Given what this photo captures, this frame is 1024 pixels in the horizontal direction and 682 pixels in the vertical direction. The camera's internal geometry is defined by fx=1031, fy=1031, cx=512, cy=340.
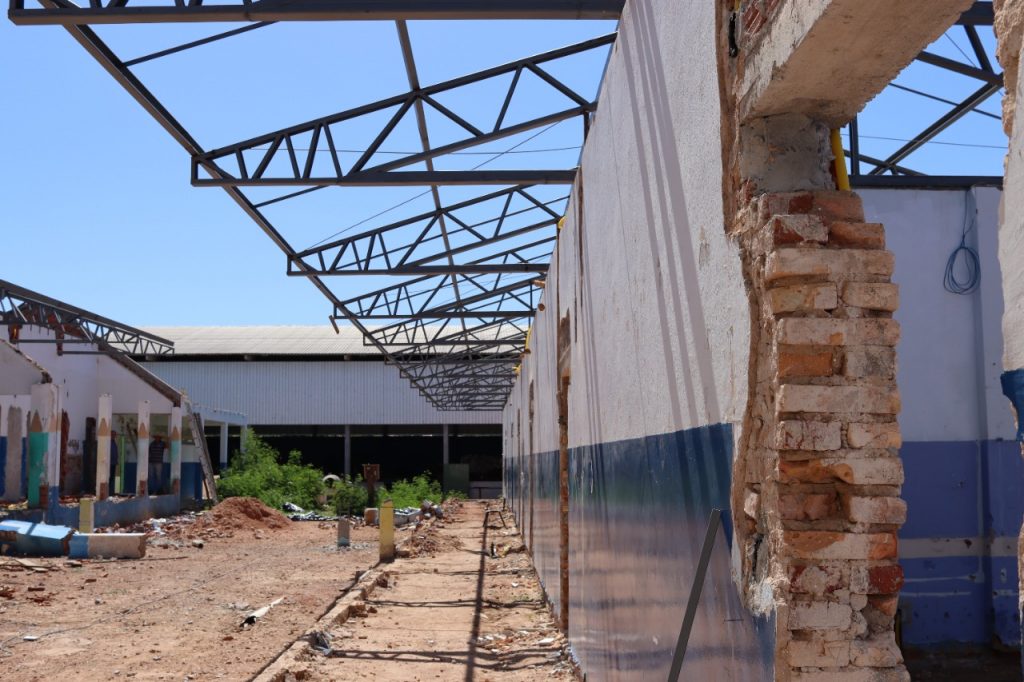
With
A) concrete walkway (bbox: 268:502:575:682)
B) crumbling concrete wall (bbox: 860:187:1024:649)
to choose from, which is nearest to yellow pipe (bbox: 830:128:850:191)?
crumbling concrete wall (bbox: 860:187:1024:649)

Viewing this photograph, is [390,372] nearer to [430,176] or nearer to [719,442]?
[430,176]

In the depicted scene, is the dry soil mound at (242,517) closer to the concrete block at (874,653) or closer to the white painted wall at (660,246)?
the white painted wall at (660,246)

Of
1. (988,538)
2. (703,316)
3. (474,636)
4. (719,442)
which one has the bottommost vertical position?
(474,636)

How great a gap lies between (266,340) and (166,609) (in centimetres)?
3490

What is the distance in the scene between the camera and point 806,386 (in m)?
3.04

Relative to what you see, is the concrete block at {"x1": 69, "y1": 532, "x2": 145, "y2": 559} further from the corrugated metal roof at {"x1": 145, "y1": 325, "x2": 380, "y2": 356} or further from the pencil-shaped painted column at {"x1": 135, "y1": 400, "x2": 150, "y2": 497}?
the corrugated metal roof at {"x1": 145, "y1": 325, "x2": 380, "y2": 356}

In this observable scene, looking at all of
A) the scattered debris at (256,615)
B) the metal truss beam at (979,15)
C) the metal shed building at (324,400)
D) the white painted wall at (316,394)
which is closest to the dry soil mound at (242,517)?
the scattered debris at (256,615)

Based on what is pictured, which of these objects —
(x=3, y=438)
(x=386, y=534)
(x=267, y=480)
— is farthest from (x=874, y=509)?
(x=267, y=480)

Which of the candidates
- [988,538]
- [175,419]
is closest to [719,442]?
[988,538]

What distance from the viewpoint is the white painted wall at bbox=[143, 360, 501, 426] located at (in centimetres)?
4528

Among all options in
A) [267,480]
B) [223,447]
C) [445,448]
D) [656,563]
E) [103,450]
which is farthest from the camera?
[445,448]

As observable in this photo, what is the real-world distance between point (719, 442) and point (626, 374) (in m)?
2.18

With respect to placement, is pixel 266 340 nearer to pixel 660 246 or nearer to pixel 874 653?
pixel 660 246

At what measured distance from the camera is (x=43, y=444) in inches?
968
